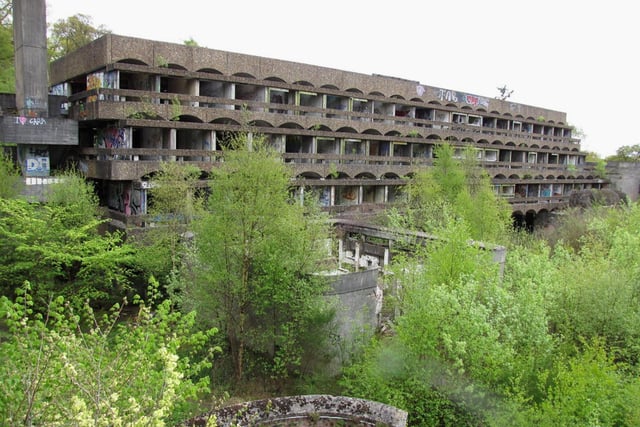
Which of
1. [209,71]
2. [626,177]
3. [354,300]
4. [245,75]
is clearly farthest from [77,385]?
[626,177]

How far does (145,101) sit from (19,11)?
905 centimetres

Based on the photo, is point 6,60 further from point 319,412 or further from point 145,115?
point 319,412

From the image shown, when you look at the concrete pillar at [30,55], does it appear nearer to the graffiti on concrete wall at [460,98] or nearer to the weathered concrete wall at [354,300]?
the weathered concrete wall at [354,300]

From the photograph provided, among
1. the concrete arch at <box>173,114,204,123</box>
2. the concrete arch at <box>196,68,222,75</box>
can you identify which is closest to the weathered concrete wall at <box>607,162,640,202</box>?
the concrete arch at <box>196,68,222,75</box>

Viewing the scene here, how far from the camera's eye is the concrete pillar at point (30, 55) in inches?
1227

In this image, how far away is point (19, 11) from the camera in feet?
102

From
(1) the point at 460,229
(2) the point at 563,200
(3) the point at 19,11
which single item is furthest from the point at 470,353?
(2) the point at 563,200

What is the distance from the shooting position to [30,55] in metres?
31.6

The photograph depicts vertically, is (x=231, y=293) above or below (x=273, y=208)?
below

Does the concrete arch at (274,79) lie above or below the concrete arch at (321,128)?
above

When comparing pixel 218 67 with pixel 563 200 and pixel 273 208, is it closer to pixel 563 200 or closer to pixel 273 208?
pixel 273 208

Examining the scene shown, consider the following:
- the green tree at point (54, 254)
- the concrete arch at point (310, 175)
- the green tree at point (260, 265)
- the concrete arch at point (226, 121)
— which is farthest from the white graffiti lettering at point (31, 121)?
the concrete arch at point (310, 175)

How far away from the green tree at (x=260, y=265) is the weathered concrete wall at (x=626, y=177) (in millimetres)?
65945

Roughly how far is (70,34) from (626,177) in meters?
71.0
